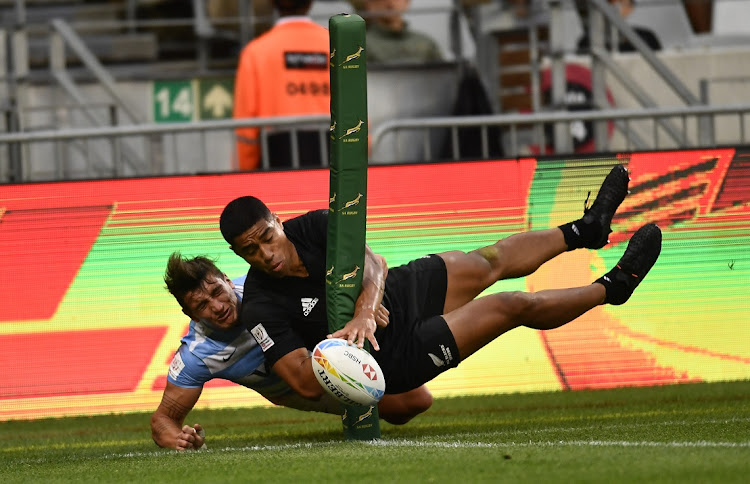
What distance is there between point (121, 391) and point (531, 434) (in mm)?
3324

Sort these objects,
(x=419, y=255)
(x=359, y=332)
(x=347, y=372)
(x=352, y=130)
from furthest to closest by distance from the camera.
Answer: (x=419, y=255)
(x=352, y=130)
(x=359, y=332)
(x=347, y=372)

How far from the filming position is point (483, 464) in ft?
17.0

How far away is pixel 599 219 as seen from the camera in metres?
7.33

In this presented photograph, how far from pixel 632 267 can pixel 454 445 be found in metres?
1.71

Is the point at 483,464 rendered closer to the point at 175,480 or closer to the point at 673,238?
the point at 175,480

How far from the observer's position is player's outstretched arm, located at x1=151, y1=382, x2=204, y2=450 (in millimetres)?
6723

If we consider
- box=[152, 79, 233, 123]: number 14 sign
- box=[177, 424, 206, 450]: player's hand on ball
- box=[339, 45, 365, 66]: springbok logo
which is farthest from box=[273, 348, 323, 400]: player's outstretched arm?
box=[152, 79, 233, 123]: number 14 sign

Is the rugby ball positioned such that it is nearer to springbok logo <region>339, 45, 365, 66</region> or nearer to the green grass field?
the green grass field

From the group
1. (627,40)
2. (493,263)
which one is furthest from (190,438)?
(627,40)

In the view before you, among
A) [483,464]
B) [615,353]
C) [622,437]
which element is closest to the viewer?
[483,464]

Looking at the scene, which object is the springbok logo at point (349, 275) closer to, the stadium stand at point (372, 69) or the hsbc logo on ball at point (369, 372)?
the hsbc logo on ball at point (369, 372)

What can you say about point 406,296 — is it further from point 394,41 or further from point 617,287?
point 394,41

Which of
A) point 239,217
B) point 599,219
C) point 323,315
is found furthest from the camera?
point 599,219

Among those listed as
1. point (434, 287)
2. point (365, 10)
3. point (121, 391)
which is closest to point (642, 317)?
point (434, 287)
